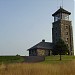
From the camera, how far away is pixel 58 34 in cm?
4788

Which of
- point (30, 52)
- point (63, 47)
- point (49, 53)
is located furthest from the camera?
point (30, 52)

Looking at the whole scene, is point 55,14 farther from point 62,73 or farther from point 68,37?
point 62,73

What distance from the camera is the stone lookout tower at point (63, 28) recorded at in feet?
157

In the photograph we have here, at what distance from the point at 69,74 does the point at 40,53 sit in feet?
129

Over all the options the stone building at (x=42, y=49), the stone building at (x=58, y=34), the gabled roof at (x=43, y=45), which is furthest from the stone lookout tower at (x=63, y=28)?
the stone building at (x=42, y=49)

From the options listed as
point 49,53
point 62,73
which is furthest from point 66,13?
point 62,73

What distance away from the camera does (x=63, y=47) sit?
1580 inches

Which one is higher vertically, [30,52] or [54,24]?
[54,24]

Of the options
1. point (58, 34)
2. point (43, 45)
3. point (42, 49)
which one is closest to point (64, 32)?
point (58, 34)

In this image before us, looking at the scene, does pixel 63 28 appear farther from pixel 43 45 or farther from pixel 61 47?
pixel 61 47

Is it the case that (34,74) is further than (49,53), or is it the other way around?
(49,53)

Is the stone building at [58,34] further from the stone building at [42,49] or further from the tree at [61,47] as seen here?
the tree at [61,47]

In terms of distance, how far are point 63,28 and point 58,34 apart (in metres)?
1.82

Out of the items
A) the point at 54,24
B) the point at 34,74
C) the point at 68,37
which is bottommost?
the point at 34,74
